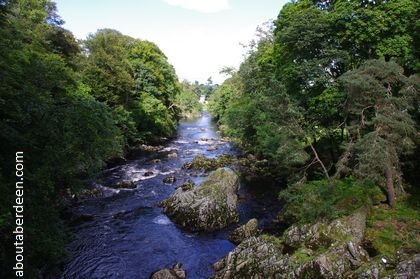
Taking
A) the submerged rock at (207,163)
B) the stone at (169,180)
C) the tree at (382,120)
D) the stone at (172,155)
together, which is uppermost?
the tree at (382,120)

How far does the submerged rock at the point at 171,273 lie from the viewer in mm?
14289

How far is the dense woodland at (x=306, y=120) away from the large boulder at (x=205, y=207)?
158 inches

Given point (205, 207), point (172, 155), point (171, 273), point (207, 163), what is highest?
point (207, 163)

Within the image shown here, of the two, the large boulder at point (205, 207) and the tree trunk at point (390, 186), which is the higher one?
the tree trunk at point (390, 186)

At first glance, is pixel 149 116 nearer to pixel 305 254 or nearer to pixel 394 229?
pixel 305 254

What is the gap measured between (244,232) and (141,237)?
667 cm

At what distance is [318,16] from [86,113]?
1874 cm

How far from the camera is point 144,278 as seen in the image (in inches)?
576

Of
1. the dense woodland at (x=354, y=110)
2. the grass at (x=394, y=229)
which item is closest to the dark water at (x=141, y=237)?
the dense woodland at (x=354, y=110)

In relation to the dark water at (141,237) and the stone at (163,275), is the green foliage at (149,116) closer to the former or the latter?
the dark water at (141,237)

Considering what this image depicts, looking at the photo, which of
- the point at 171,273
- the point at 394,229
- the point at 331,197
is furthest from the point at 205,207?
the point at 394,229

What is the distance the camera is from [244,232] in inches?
739

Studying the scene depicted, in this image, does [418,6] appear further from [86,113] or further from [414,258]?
[86,113]

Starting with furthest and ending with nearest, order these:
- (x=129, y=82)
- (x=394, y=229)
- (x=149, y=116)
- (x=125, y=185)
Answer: (x=149, y=116)
(x=129, y=82)
(x=125, y=185)
(x=394, y=229)
